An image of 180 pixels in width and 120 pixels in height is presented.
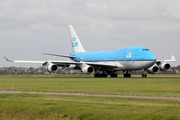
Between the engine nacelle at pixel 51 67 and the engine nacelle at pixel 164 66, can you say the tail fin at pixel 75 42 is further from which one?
the engine nacelle at pixel 164 66

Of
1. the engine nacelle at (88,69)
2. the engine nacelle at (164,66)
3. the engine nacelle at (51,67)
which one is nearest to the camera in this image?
the engine nacelle at (88,69)

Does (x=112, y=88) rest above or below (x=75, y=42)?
below

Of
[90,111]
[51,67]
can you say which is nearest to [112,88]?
[90,111]

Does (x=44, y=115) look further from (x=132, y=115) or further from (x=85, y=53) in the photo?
(x=85, y=53)

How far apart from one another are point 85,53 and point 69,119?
64.5 meters

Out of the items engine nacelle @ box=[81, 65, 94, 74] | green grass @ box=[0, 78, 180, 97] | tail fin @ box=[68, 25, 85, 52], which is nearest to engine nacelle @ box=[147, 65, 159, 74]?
engine nacelle @ box=[81, 65, 94, 74]

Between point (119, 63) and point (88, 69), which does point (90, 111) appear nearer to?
point (88, 69)

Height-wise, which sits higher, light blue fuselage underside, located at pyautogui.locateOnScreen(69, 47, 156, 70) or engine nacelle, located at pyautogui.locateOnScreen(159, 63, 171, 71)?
light blue fuselage underside, located at pyautogui.locateOnScreen(69, 47, 156, 70)

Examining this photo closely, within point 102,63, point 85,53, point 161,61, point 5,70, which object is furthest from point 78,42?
point 5,70

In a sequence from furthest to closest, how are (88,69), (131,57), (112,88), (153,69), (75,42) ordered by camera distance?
1. (75,42)
2. (153,69)
3. (88,69)
4. (131,57)
5. (112,88)

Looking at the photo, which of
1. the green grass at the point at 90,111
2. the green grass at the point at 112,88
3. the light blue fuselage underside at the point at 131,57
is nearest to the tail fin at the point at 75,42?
the light blue fuselage underside at the point at 131,57

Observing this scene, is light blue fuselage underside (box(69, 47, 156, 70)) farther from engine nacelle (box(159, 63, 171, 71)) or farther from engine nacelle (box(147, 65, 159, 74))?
engine nacelle (box(159, 63, 171, 71))

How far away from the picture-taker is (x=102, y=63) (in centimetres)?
7500

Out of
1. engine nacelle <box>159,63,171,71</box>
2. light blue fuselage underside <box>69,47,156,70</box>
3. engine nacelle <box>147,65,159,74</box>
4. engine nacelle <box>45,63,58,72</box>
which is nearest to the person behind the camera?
light blue fuselage underside <box>69,47,156,70</box>
